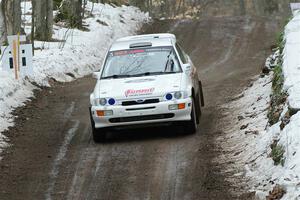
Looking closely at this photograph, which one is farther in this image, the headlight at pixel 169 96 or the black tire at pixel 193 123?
the black tire at pixel 193 123

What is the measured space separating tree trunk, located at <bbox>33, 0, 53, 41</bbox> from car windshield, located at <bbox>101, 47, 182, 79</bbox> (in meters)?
12.9

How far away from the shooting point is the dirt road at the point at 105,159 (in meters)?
8.70

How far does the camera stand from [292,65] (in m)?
10.9

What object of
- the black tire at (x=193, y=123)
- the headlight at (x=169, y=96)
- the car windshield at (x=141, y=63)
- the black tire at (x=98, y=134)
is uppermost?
the car windshield at (x=141, y=63)

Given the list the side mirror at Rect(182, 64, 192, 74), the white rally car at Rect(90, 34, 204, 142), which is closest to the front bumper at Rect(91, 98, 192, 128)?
the white rally car at Rect(90, 34, 204, 142)

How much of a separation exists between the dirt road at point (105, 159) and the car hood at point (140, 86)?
0.87 m

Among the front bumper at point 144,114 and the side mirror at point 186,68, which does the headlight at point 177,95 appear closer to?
the front bumper at point 144,114

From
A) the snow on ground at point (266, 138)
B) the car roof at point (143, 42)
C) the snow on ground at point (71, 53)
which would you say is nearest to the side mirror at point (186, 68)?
the car roof at point (143, 42)

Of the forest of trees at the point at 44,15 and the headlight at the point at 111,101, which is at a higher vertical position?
the headlight at the point at 111,101

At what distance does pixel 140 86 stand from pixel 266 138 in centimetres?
288

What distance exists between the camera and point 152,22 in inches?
1483

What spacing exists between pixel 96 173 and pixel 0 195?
4.91ft

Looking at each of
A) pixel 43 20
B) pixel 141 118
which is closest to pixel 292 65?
pixel 141 118

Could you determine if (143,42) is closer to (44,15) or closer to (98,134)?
(98,134)
